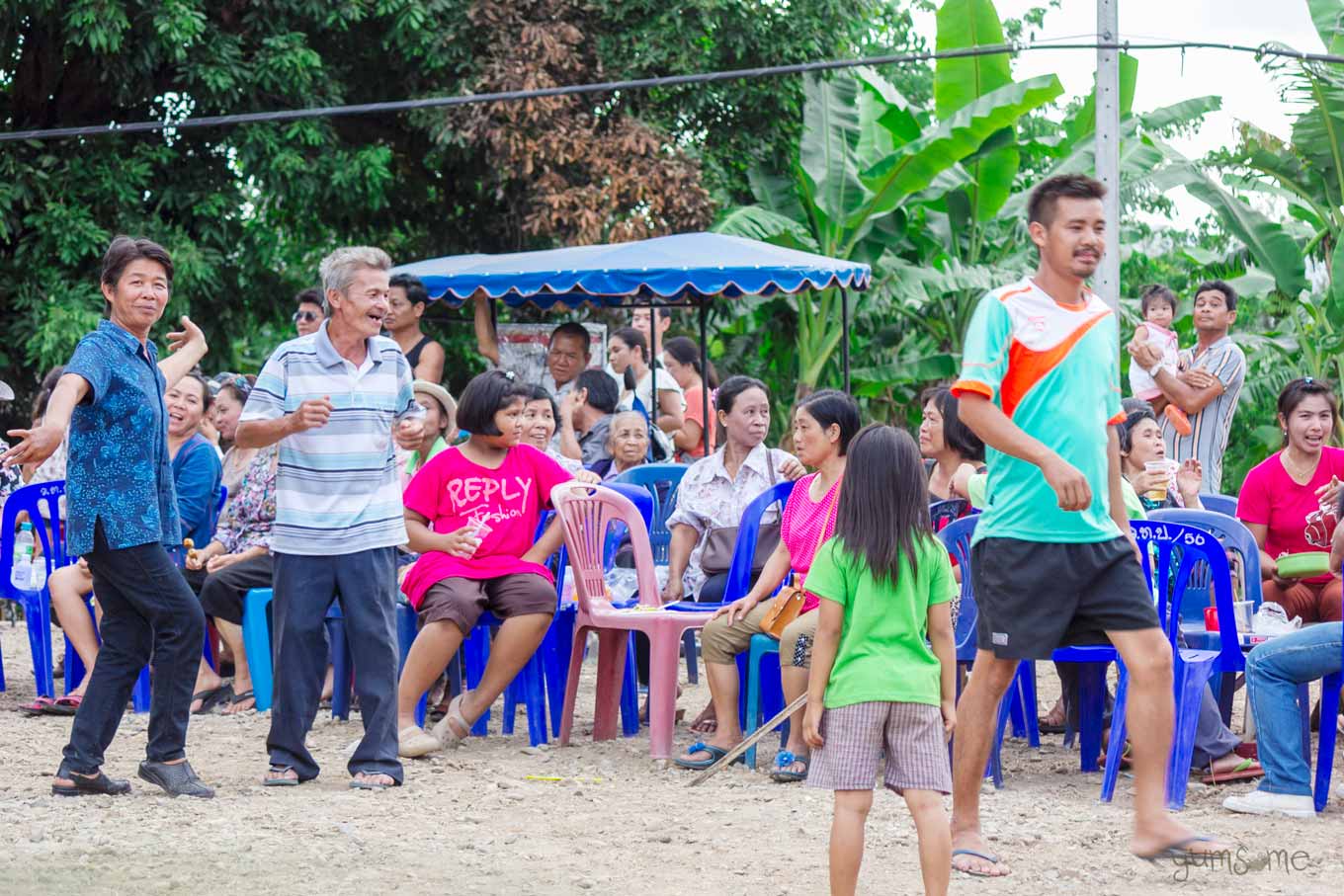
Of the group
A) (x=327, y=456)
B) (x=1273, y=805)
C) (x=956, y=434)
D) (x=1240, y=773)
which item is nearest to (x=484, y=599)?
(x=327, y=456)

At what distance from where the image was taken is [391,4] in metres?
13.1

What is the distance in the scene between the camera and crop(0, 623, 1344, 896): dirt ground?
14.3 feet

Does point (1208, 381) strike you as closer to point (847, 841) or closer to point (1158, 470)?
point (1158, 470)

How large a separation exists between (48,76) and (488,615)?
9105 mm

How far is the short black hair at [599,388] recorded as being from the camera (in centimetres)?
921

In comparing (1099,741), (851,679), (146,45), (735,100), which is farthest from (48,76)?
(851,679)

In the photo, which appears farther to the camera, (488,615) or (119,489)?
(488,615)

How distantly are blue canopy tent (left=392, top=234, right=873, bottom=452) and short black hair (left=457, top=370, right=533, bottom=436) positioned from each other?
340 cm

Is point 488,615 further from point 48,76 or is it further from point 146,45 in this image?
point 48,76

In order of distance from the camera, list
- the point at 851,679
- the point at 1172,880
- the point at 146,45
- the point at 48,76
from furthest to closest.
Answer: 1. the point at 48,76
2. the point at 146,45
3. the point at 1172,880
4. the point at 851,679

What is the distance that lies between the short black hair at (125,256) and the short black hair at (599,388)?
3933 millimetres

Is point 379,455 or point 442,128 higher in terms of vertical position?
point 442,128

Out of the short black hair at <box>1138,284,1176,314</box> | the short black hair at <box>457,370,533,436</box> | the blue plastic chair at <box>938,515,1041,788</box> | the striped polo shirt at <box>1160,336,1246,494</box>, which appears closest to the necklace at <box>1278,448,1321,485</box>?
the blue plastic chair at <box>938,515,1041,788</box>

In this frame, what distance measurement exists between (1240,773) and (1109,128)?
5.92 m
